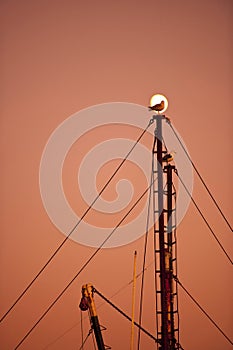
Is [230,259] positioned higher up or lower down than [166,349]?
higher up

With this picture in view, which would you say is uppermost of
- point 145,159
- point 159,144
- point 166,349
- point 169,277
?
point 145,159

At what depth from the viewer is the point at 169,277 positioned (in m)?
6.30

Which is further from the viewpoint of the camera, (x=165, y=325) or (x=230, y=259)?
(x=230, y=259)

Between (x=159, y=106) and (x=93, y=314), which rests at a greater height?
(x=159, y=106)

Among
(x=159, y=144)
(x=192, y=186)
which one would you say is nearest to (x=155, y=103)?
(x=159, y=144)

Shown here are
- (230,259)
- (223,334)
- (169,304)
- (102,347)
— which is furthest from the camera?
(230,259)

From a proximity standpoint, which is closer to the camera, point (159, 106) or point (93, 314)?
point (93, 314)

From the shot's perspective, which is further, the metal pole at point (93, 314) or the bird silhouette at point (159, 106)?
the bird silhouette at point (159, 106)

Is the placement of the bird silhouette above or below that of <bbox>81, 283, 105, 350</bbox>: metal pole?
above

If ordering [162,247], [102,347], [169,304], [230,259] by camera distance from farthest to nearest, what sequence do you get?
[230,259], [169,304], [162,247], [102,347]

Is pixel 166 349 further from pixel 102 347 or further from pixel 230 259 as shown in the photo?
pixel 230 259

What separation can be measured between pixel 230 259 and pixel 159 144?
4.24 meters

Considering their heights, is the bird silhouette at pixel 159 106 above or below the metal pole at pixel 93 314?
above

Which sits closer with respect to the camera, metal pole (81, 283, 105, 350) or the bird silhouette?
metal pole (81, 283, 105, 350)
